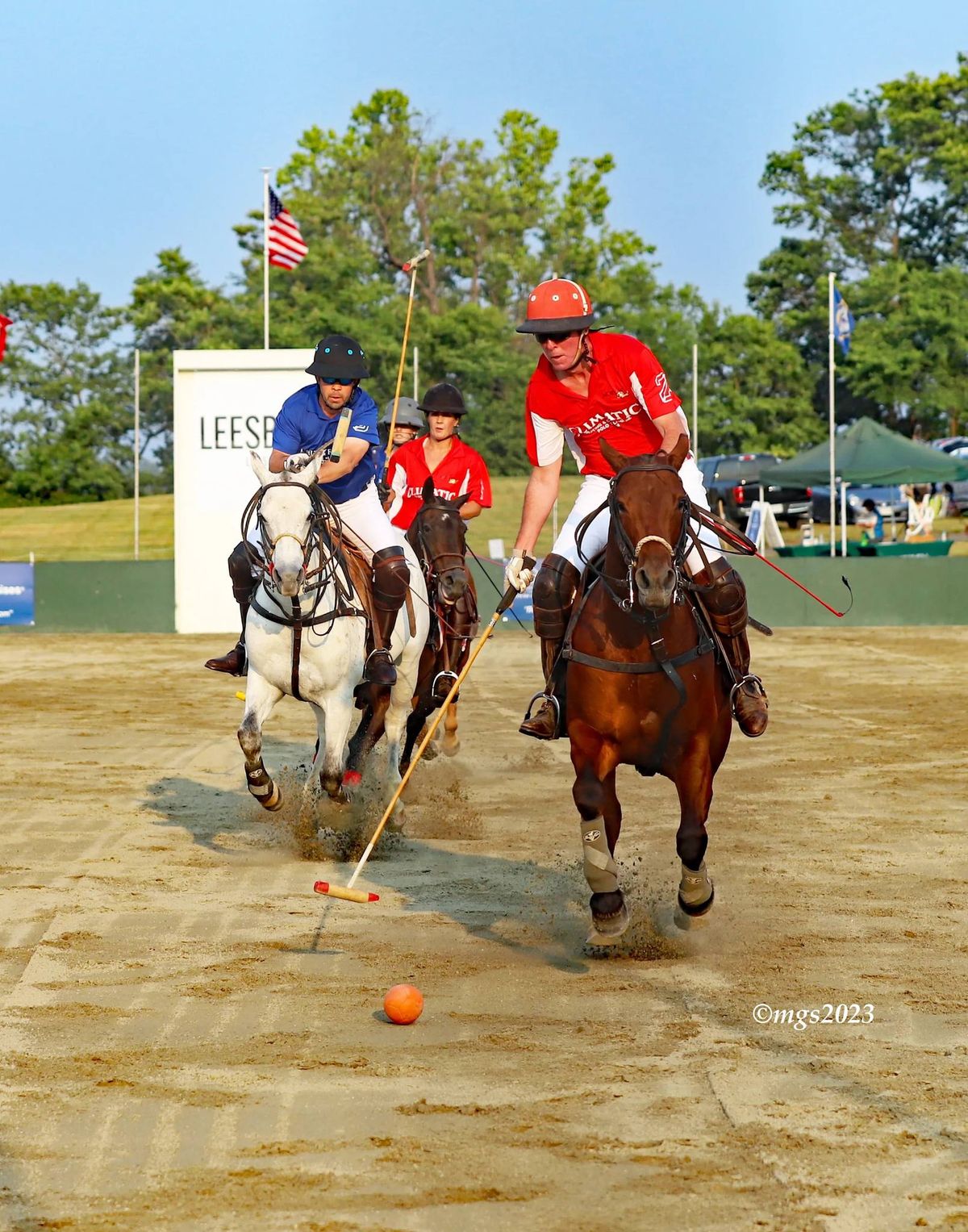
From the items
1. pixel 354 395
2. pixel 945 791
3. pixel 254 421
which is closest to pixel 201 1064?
pixel 354 395

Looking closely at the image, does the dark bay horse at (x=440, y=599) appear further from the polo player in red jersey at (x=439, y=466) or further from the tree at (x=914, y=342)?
the tree at (x=914, y=342)

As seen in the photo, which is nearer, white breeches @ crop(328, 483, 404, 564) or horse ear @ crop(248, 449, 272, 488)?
horse ear @ crop(248, 449, 272, 488)

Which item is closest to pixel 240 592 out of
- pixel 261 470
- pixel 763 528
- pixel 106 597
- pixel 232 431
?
pixel 261 470

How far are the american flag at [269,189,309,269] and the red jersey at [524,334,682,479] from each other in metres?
24.8

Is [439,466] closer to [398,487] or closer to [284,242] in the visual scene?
[398,487]

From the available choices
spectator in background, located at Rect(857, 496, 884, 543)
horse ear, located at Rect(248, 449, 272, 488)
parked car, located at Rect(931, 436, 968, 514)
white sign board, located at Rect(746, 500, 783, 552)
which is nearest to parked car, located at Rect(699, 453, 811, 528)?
spectator in background, located at Rect(857, 496, 884, 543)

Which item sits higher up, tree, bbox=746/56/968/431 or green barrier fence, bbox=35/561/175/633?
tree, bbox=746/56/968/431

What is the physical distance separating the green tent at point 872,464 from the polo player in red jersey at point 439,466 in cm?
2386

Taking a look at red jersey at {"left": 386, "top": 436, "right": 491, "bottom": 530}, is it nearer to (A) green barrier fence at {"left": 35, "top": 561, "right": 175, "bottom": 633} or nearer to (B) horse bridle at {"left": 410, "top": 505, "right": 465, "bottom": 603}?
(B) horse bridle at {"left": 410, "top": 505, "right": 465, "bottom": 603}

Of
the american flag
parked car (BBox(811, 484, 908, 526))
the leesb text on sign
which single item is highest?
the american flag

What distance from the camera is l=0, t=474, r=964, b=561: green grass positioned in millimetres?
44594

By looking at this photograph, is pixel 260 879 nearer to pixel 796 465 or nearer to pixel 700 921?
pixel 700 921

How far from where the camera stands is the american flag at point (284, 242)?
32000 millimetres

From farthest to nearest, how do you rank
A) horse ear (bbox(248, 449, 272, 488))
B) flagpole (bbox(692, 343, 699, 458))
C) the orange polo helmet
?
flagpole (bbox(692, 343, 699, 458)) → horse ear (bbox(248, 449, 272, 488)) → the orange polo helmet
